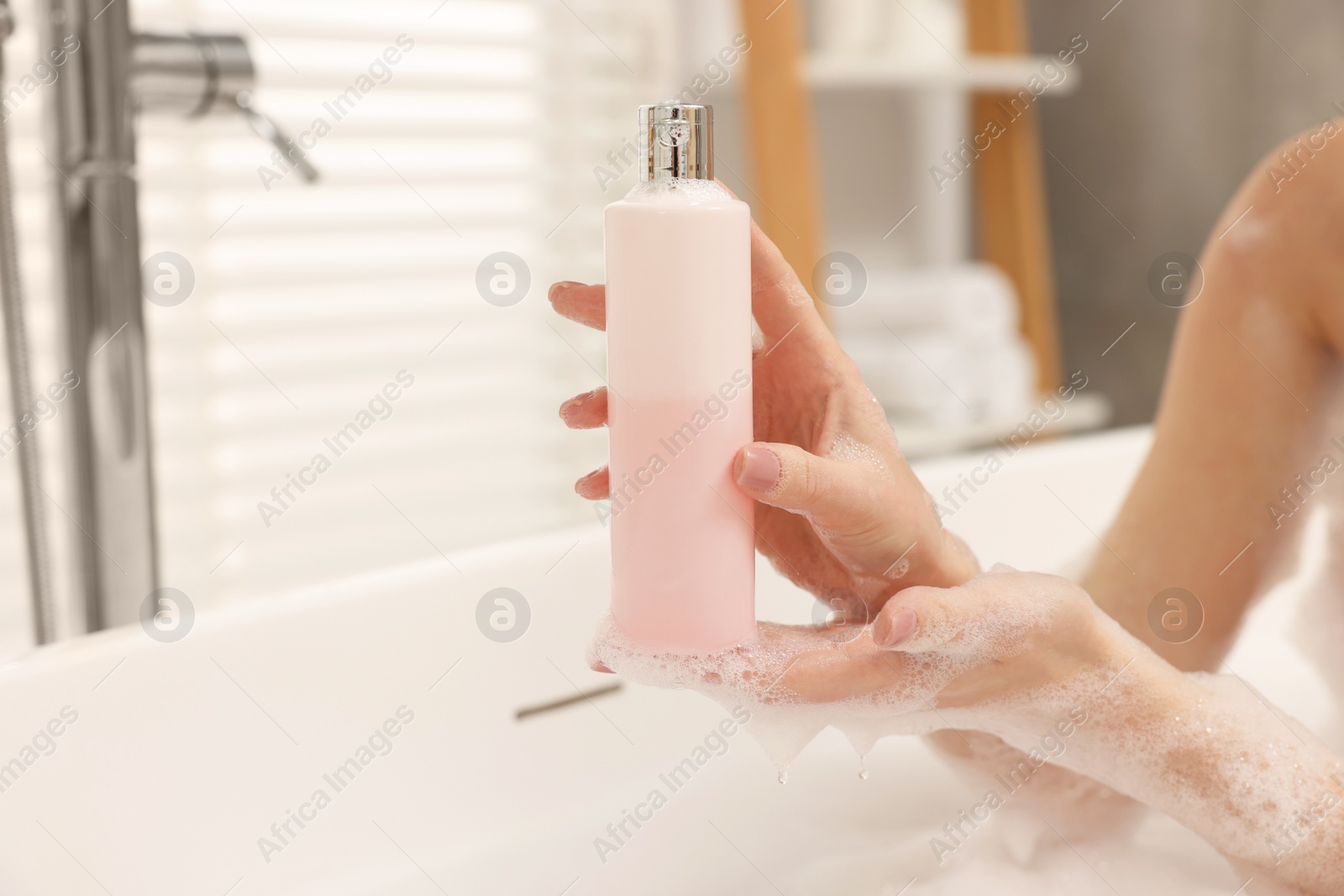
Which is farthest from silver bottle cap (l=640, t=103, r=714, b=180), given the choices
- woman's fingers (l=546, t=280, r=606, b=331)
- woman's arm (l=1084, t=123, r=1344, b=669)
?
woman's arm (l=1084, t=123, r=1344, b=669)

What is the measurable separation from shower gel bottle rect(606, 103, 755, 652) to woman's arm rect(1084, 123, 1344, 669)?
0.44m

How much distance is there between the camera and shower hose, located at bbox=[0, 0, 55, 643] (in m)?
0.78

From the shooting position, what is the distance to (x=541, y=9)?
1648 millimetres

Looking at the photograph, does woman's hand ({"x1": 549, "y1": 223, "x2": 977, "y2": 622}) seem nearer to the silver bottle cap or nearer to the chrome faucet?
the silver bottle cap

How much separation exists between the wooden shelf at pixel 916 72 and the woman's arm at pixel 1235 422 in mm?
1020

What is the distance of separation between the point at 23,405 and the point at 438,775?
398 millimetres

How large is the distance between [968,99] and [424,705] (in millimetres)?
1633

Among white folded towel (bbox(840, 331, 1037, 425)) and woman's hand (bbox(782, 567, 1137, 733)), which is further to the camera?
white folded towel (bbox(840, 331, 1037, 425))

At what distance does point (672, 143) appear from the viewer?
0.50m

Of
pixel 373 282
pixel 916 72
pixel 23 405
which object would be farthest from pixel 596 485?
pixel 916 72

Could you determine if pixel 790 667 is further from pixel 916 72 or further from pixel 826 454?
pixel 916 72

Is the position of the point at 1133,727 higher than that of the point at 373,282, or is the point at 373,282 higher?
the point at 373,282

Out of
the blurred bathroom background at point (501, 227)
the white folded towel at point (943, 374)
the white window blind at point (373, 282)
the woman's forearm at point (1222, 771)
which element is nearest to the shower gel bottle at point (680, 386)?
the woman's forearm at point (1222, 771)

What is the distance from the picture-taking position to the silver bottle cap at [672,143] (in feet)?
1.65
